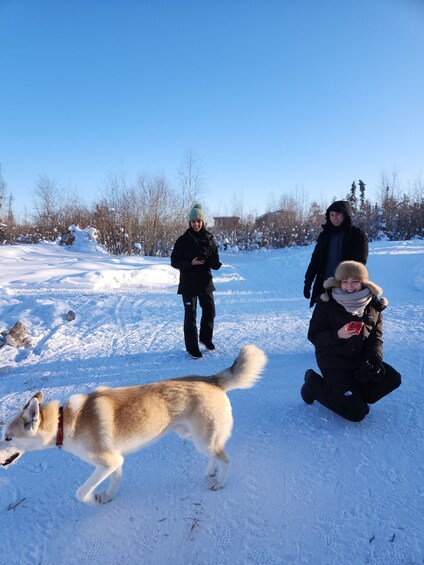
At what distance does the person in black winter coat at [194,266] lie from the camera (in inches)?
204

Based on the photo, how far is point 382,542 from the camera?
2.06 meters

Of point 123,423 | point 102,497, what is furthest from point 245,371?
point 102,497

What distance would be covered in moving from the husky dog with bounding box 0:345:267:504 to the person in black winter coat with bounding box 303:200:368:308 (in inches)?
88.3

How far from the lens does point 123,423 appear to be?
8.18ft

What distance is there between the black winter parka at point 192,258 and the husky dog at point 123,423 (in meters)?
2.54

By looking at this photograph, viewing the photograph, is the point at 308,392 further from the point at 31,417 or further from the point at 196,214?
the point at 196,214

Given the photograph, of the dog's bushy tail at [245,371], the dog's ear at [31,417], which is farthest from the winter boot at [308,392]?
the dog's ear at [31,417]

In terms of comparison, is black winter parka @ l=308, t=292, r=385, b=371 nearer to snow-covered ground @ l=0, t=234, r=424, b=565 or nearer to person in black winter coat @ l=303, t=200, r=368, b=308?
snow-covered ground @ l=0, t=234, r=424, b=565

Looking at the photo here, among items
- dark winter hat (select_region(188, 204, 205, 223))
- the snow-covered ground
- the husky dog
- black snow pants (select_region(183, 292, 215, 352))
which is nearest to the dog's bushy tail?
the husky dog

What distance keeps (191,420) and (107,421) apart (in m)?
0.64

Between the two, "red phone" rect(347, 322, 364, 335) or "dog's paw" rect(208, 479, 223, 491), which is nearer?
"dog's paw" rect(208, 479, 223, 491)

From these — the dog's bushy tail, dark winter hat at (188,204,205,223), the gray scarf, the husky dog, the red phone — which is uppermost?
dark winter hat at (188,204,205,223)

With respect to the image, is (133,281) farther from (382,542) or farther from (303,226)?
(303,226)

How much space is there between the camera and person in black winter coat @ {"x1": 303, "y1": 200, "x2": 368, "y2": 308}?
4246 millimetres
